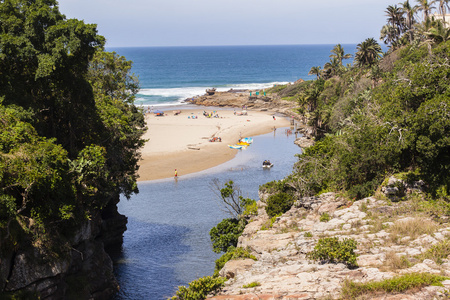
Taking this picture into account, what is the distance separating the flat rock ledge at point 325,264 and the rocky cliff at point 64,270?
29.6 feet

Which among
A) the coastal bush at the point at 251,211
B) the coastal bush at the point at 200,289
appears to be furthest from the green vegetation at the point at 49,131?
the coastal bush at the point at 251,211

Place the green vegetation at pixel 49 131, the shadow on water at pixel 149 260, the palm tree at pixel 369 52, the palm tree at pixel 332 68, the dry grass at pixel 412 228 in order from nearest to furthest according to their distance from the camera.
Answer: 1. the dry grass at pixel 412 228
2. the green vegetation at pixel 49 131
3. the shadow on water at pixel 149 260
4. the palm tree at pixel 369 52
5. the palm tree at pixel 332 68

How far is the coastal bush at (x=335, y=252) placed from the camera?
17.7 m

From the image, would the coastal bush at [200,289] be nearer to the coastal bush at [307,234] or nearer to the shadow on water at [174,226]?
the coastal bush at [307,234]

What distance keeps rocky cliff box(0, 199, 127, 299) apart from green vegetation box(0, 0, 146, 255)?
1.74 ft

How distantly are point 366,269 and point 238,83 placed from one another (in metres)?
161

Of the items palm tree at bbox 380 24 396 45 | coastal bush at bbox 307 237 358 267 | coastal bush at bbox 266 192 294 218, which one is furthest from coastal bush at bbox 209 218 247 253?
palm tree at bbox 380 24 396 45

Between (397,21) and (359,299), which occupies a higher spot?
(397,21)

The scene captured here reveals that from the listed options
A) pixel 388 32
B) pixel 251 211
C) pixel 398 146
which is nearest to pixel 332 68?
pixel 388 32

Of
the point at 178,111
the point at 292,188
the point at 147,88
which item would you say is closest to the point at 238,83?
the point at 147,88

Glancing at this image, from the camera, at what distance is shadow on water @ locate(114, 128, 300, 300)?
3278 cm

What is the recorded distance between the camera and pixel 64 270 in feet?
76.6

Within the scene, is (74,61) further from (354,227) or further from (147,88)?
(147,88)

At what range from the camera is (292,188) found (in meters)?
34.8
